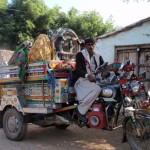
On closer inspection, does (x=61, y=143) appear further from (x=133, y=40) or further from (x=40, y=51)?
(x=133, y=40)

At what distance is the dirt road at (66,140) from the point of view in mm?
6152

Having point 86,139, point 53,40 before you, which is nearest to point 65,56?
point 53,40

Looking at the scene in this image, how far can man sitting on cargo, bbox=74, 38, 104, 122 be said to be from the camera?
572 cm

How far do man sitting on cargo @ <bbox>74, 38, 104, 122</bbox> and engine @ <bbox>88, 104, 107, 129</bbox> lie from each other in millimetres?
171

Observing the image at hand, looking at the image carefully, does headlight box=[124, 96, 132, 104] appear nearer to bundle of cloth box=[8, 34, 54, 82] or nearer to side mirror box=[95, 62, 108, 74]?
side mirror box=[95, 62, 108, 74]

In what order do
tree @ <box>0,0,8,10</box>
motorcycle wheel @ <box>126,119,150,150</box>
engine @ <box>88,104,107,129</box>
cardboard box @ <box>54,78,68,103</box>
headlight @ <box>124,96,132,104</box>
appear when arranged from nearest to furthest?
motorcycle wheel @ <box>126,119,150,150</box> → headlight @ <box>124,96,132,104</box> → engine @ <box>88,104,107,129</box> → cardboard box @ <box>54,78,68,103</box> → tree @ <box>0,0,8,10</box>

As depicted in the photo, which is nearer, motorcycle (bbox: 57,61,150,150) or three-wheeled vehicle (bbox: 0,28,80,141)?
motorcycle (bbox: 57,61,150,150)

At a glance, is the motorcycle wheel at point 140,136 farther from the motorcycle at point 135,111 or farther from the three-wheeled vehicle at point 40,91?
the three-wheeled vehicle at point 40,91

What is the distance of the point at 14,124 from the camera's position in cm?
675

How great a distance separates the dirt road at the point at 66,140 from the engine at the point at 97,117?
0.70 m

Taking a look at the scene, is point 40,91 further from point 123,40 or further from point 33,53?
point 123,40

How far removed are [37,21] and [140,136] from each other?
22898 millimetres

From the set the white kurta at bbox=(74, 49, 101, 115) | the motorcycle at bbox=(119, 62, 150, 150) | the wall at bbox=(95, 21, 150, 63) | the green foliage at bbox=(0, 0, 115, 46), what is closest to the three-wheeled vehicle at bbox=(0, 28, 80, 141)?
the white kurta at bbox=(74, 49, 101, 115)

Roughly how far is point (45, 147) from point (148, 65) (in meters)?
5.21
